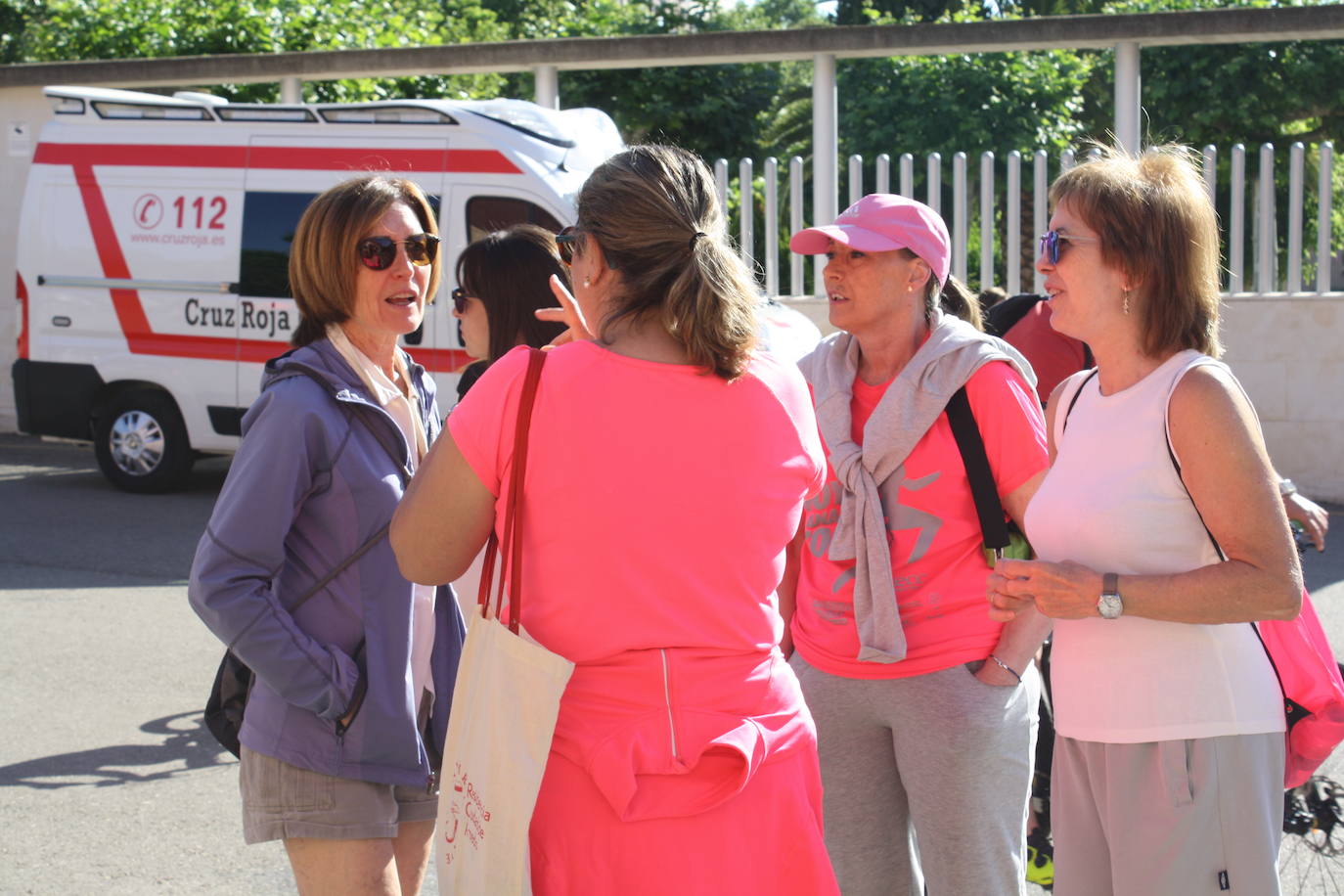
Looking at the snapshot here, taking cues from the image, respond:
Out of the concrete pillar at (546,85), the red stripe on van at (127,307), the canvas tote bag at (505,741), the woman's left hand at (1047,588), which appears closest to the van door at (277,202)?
the red stripe on van at (127,307)

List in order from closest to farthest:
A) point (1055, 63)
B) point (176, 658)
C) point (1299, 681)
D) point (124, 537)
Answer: point (1299, 681) < point (176, 658) < point (124, 537) < point (1055, 63)

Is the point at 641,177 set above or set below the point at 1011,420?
above

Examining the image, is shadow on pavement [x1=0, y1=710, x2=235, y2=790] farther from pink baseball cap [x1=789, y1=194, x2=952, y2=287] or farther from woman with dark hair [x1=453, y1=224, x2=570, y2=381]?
pink baseball cap [x1=789, y1=194, x2=952, y2=287]

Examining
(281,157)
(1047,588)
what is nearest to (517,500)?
(1047,588)

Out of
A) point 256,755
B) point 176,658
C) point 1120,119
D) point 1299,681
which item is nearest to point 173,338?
point 176,658

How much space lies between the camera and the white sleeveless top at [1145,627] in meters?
2.46

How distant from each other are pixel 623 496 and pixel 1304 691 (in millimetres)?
1284

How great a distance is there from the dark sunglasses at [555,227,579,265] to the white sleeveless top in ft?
3.25

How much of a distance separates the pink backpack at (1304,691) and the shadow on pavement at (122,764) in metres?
3.98

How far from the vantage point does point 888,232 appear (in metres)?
3.14

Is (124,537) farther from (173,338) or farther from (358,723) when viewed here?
(358,723)

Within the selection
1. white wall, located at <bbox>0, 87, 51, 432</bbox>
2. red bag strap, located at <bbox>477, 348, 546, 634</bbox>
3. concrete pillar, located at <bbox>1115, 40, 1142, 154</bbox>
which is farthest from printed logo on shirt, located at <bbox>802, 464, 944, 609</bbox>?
white wall, located at <bbox>0, 87, 51, 432</bbox>

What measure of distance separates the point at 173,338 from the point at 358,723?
29.1 ft

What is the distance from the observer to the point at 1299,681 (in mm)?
2482
